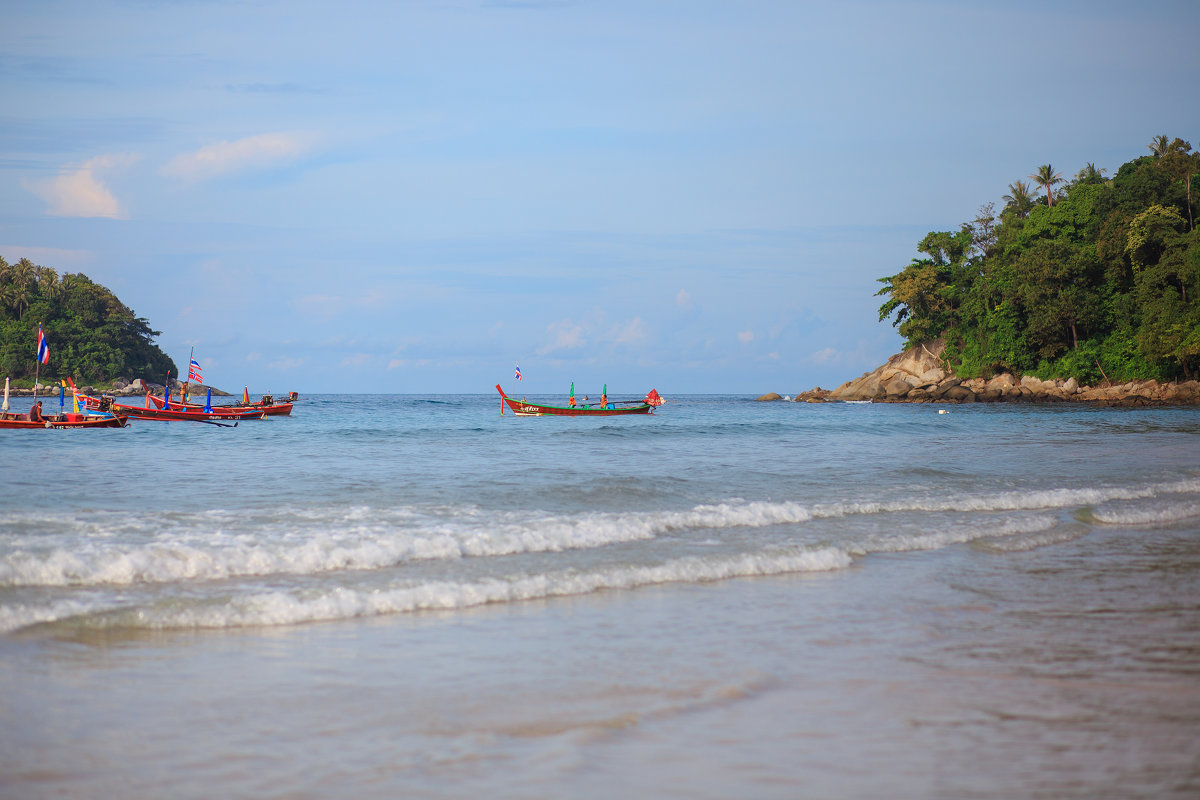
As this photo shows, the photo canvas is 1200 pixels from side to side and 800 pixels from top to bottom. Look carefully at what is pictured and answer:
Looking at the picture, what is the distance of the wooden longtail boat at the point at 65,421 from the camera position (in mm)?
33656

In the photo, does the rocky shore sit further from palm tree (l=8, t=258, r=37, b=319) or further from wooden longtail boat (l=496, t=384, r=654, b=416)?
palm tree (l=8, t=258, r=37, b=319)

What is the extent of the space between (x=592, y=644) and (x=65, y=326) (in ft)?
458

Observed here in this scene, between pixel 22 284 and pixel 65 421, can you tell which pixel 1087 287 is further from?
pixel 22 284

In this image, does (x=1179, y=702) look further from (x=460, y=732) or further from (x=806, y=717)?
A: (x=460, y=732)

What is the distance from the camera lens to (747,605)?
24.0ft

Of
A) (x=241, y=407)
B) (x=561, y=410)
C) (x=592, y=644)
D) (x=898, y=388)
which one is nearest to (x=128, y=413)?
(x=241, y=407)

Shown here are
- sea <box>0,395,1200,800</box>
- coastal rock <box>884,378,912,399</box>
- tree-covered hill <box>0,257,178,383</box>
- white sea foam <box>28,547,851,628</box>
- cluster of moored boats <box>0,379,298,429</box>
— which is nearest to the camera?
sea <box>0,395,1200,800</box>

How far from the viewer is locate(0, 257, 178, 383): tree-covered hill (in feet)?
381

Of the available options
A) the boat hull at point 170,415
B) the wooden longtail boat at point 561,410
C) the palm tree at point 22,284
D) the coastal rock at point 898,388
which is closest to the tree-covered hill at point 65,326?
the palm tree at point 22,284

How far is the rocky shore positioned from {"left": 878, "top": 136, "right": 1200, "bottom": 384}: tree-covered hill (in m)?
1.52

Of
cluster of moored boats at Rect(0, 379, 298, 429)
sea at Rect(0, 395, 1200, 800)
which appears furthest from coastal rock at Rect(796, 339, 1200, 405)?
cluster of moored boats at Rect(0, 379, 298, 429)

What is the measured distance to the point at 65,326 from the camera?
121 m

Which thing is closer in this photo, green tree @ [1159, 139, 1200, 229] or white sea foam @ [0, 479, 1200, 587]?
white sea foam @ [0, 479, 1200, 587]

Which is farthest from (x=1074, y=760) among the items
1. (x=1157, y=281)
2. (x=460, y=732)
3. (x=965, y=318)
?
(x=965, y=318)
